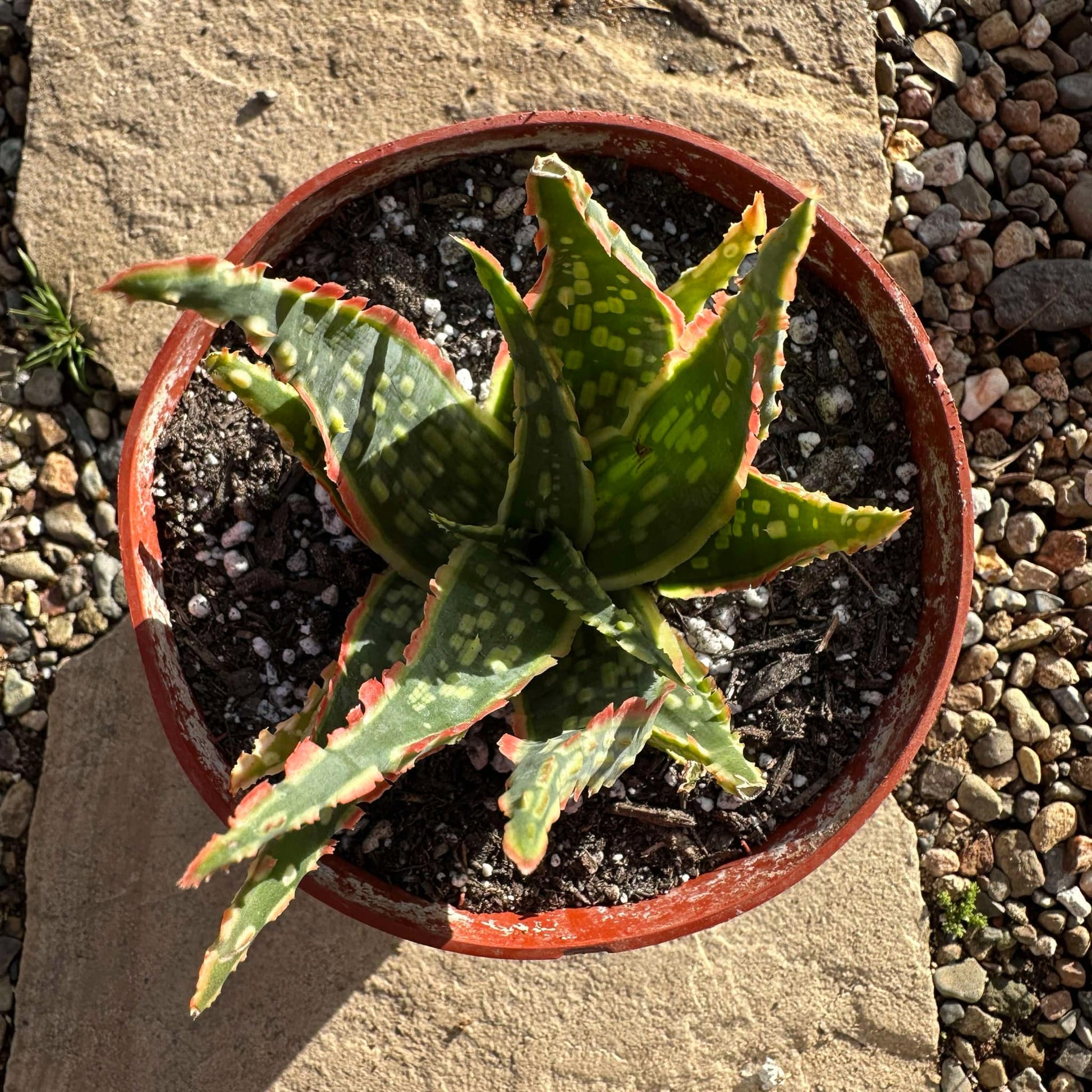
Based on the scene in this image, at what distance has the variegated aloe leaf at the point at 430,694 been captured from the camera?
771 mm

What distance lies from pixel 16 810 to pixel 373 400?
45.1 inches

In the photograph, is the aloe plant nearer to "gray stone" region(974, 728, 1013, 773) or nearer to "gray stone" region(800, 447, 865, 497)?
"gray stone" region(800, 447, 865, 497)

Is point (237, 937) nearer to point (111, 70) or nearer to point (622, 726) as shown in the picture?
point (622, 726)

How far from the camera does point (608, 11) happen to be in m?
1.77

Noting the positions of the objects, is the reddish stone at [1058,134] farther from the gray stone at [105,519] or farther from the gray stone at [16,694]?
the gray stone at [16,694]

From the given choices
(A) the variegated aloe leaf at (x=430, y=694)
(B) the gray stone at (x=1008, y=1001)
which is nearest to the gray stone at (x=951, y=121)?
(A) the variegated aloe leaf at (x=430, y=694)

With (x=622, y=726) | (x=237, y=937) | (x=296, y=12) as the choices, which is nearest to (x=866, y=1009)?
(x=622, y=726)

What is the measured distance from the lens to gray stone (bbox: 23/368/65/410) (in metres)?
1.78

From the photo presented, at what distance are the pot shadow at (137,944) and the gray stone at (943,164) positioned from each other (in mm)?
1479

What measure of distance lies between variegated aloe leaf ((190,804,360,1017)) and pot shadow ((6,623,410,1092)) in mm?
855

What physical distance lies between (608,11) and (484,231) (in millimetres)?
604

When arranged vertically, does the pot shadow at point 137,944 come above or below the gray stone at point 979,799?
below

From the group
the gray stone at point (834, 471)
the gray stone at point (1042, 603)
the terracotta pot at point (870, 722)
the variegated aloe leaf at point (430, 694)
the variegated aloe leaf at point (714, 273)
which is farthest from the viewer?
the gray stone at point (1042, 603)

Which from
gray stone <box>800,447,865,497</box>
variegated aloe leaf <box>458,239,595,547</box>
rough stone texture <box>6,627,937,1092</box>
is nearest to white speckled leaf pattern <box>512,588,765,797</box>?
variegated aloe leaf <box>458,239,595,547</box>
